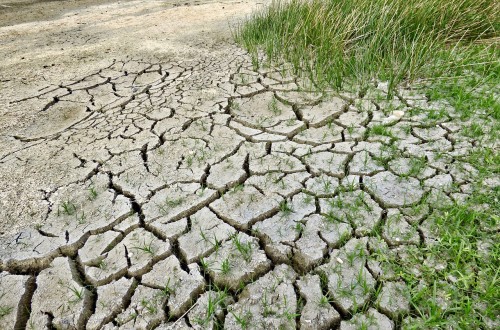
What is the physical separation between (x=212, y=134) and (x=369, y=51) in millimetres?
1552

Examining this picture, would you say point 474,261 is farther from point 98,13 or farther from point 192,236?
point 98,13

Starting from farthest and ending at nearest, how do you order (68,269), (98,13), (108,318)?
(98,13), (68,269), (108,318)


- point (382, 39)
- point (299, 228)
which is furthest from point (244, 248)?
point (382, 39)

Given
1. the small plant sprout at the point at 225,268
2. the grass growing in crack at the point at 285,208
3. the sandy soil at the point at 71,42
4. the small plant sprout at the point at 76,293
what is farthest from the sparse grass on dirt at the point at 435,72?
the small plant sprout at the point at 76,293

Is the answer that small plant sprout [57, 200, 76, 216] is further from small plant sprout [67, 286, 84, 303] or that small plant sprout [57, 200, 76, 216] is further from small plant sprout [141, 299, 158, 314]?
small plant sprout [141, 299, 158, 314]

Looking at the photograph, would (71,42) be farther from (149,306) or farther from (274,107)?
(149,306)

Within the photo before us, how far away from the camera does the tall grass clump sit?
11.0 feet

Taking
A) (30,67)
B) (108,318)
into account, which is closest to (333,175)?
(108,318)

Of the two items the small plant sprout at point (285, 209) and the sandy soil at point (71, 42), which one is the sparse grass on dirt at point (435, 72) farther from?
the sandy soil at point (71, 42)

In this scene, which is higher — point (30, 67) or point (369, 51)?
point (369, 51)

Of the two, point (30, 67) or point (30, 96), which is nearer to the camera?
point (30, 96)

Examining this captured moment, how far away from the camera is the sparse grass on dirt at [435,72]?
1.65 m

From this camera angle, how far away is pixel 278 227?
2.05m

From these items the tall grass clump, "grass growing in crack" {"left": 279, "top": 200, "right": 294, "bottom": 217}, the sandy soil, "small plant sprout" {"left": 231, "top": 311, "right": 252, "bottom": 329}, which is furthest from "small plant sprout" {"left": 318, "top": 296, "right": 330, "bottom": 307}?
the tall grass clump
